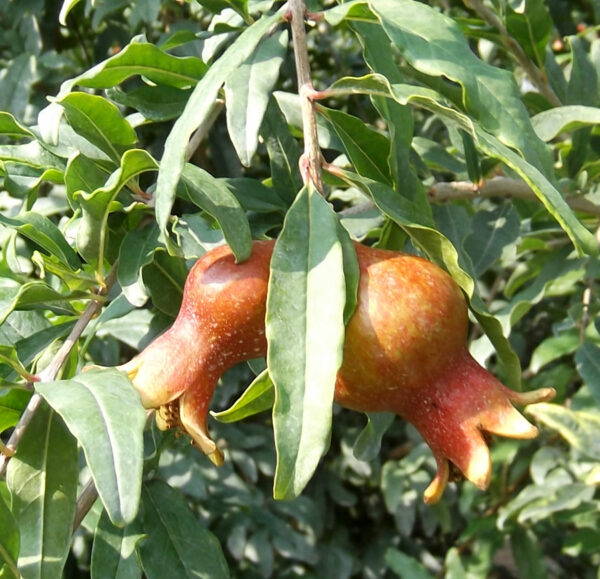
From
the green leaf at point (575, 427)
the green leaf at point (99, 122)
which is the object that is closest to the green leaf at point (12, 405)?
the green leaf at point (99, 122)

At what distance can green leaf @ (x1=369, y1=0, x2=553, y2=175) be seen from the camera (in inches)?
29.7

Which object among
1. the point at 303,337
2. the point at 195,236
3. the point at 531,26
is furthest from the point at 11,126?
the point at 531,26

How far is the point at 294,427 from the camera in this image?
0.64 meters

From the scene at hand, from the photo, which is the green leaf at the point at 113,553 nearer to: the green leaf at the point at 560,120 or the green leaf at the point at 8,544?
the green leaf at the point at 8,544

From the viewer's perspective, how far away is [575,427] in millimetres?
1416

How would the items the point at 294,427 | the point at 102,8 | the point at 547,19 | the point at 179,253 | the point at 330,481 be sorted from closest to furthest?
the point at 294,427 → the point at 179,253 → the point at 547,19 → the point at 102,8 → the point at 330,481

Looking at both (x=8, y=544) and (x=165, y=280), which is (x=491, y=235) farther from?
(x=8, y=544)

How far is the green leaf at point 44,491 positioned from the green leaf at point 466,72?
0.46 meters

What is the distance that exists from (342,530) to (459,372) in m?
1.70

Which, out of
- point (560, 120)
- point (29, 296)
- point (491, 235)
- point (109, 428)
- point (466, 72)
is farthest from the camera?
point (491, 235)

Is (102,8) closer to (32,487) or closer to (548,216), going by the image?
(548,216)

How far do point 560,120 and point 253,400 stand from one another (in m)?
0.56

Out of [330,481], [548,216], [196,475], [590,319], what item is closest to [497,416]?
[548,216]

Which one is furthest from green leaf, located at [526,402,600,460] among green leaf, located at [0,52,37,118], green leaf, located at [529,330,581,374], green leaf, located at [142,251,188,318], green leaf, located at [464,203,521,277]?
green leaf, located at [0,52,37,118]
